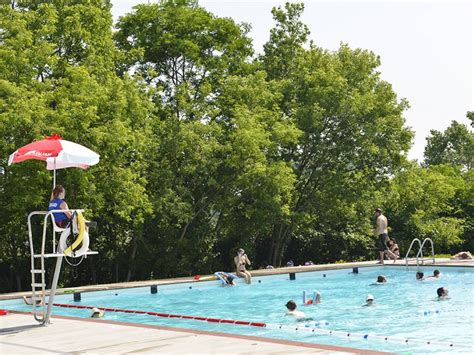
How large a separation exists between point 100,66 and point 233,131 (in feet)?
20.7

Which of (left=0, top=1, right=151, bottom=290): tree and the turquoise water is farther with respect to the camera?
(left=0, top=1, right=151, bottom=290): tree

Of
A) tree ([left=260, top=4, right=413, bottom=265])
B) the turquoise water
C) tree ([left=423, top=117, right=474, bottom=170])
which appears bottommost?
the turquoise water

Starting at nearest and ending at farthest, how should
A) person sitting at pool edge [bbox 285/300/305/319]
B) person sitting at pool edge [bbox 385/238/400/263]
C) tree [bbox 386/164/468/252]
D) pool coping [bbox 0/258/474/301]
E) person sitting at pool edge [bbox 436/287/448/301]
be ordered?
person sitting at pool edge [bbox 285/300/305/319]
person sitting at pool edge [bbox 436/287/448/301]
pool coping [bbox 0/258/474/301]
person sitting at pool edge [bbox 385/238/400/263]
tree [bbox 386/164/468/252]

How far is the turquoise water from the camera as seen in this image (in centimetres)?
1182

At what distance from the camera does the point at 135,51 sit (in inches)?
1109

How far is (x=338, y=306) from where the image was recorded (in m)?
18.0

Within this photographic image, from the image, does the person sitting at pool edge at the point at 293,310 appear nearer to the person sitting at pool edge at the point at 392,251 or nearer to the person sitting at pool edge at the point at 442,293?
the person sitting at pool edge at the point at 442,293

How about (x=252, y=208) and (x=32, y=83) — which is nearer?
(x=32, y=83)

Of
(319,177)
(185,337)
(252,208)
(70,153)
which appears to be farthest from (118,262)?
(185,337)

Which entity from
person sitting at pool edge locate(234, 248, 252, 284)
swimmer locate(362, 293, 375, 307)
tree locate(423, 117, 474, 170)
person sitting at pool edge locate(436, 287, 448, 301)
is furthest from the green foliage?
tree locate(423, 117, 474, 170)

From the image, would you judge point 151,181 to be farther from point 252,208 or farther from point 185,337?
point 185,337

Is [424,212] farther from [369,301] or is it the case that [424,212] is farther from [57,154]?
[57,154]

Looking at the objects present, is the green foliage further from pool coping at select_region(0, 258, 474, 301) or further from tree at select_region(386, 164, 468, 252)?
pool coping at select_region(0, 258, 474, 301)

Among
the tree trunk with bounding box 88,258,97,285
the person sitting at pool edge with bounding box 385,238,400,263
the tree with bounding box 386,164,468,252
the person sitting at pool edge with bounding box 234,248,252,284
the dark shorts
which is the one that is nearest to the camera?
the person sitting at pool edge with bounding box 234,248,252,284
